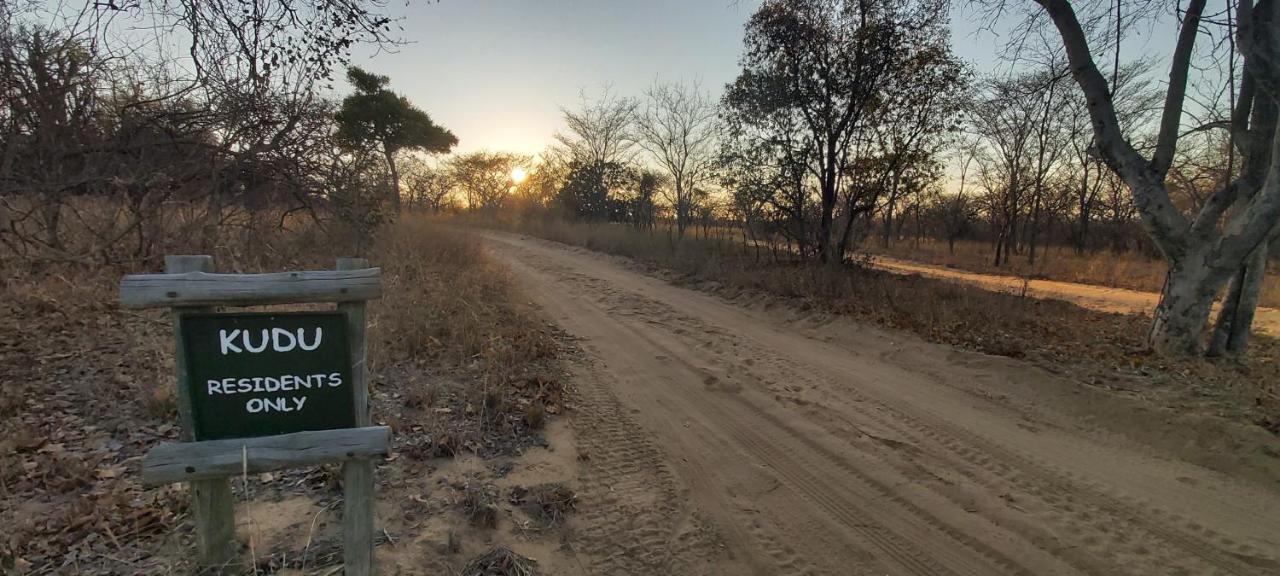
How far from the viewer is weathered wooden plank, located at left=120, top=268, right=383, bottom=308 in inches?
84.0

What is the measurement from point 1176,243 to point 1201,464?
3339 millimetres

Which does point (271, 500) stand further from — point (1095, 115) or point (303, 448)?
point (1095, 115)

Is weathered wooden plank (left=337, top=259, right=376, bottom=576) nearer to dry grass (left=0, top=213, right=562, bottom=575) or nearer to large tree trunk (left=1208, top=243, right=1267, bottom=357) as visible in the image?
dry grass (left=0, top=213, right=562, bottom=575)

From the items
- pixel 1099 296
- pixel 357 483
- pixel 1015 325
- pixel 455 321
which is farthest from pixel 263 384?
pixel 1099 296

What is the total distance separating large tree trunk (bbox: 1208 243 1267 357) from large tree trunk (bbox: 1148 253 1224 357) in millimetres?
168

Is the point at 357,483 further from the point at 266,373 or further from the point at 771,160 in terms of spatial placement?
the point at 771,160

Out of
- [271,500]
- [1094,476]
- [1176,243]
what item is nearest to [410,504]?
[271,500]

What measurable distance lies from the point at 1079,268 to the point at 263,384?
24.2 meters

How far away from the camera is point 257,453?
222 centimetres

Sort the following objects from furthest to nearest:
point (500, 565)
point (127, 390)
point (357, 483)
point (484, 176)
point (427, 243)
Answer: point (484, 176)
point (427, 243)
point (127, 390)
point (500, 565)
point (357, 483)

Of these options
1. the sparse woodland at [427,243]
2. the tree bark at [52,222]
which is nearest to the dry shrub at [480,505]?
the sparse woodland at [427,243]

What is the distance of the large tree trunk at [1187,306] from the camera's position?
6004mm

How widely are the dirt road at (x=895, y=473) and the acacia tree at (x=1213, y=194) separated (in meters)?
2.27

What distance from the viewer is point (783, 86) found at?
12039mm
